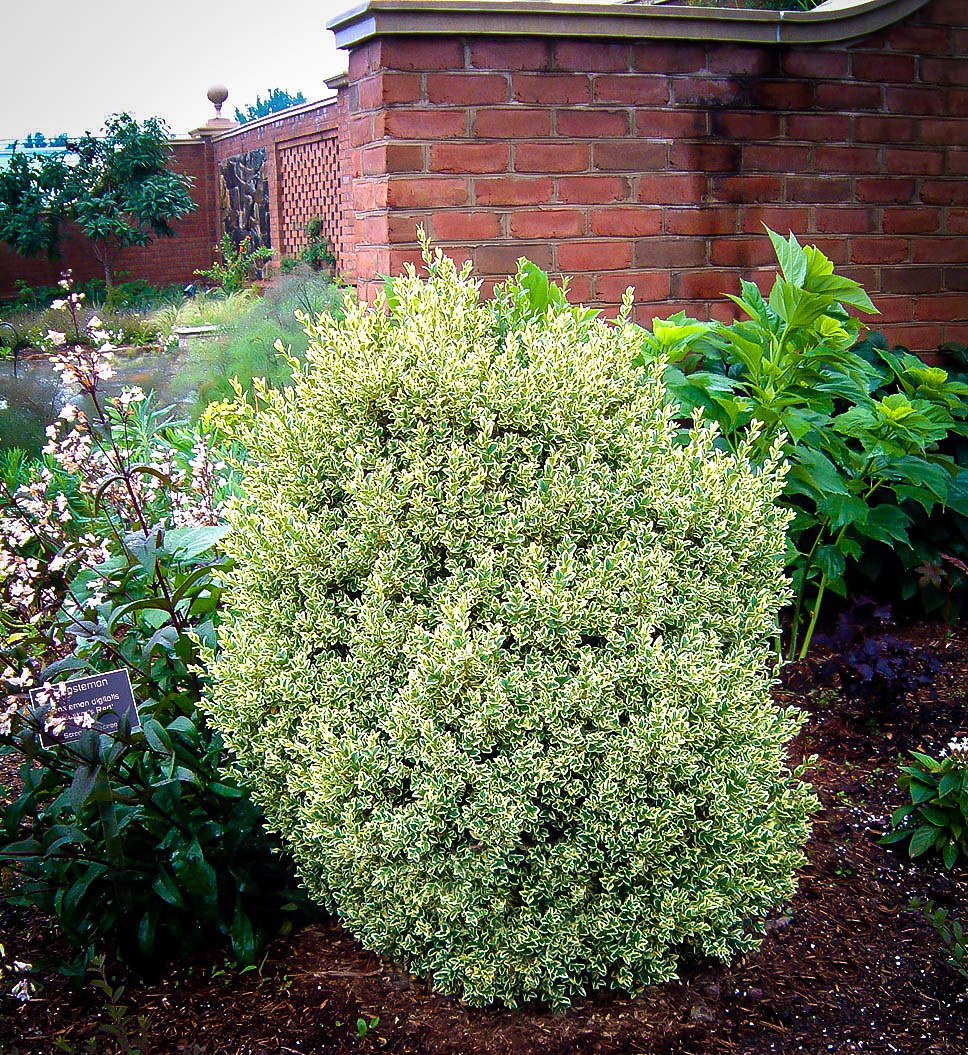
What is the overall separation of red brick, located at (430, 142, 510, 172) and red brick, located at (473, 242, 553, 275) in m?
0.30

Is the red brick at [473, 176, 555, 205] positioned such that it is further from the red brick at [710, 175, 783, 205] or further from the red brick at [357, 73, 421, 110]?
the red brick at [710, 175, 783, 205]

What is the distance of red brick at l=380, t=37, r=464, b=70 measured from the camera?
3.67 m

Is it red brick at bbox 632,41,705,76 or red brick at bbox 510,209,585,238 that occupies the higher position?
red brick at bbox 632,41,705,76

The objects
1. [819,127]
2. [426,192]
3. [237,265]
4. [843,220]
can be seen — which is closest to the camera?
[426,192]

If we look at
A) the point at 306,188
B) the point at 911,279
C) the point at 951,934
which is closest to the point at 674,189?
the point at 911,279

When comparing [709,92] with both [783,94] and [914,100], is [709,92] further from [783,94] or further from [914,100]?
[914,100]

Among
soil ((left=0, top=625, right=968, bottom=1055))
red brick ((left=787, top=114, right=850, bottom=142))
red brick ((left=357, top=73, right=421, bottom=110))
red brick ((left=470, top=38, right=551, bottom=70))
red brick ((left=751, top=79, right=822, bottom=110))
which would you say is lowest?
soil ((left=0, top=625, right=968, bottom=1055))

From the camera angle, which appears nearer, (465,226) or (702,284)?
(465,226)

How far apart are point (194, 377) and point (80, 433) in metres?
7.03

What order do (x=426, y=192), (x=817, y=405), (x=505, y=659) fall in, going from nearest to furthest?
(x=505, y=659) → (x=817, y=405) → (x=426, y=192)

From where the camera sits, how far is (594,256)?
4070mm

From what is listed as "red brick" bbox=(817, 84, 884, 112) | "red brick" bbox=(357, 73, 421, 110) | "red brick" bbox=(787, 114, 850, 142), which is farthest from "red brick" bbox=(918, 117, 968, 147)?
"red brick" bbox=(357, 73, 421, 110)

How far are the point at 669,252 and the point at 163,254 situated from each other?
2166 centimetres

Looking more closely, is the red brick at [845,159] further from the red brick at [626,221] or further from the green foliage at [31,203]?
the green foliage at [31,203]
